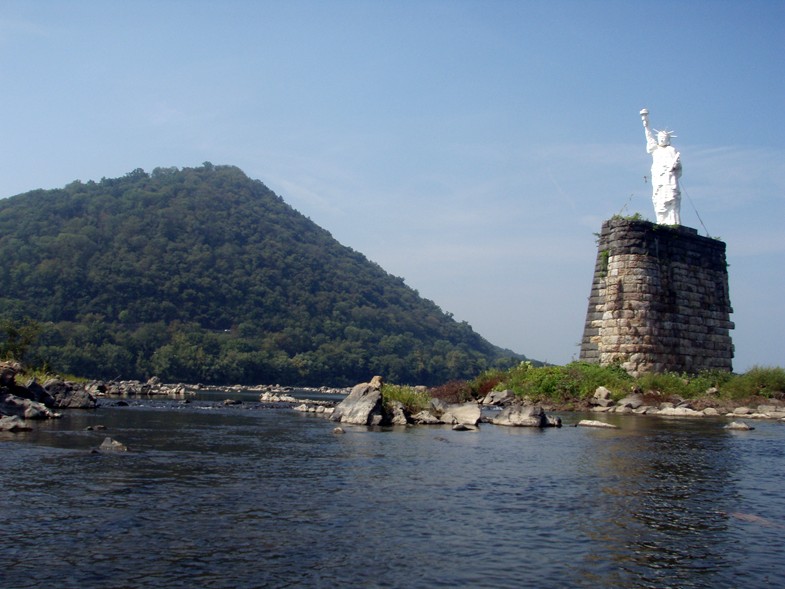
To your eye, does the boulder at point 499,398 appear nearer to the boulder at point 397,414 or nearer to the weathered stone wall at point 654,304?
the weathered stone wall at point 654,304

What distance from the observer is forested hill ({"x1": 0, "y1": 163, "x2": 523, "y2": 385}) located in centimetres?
9400

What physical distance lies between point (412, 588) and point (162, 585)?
2459mm

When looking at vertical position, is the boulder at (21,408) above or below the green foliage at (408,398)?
below

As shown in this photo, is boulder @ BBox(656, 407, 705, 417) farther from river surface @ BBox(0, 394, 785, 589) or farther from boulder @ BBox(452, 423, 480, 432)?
river surface @ BBox(0, 394, 785, 589)

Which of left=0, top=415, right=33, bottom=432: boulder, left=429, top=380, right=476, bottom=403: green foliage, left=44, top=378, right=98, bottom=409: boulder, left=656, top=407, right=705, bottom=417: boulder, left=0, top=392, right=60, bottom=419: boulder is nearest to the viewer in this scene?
left=0, top=415, right=33, bottom=432: boulder

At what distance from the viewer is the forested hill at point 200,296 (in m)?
94.0

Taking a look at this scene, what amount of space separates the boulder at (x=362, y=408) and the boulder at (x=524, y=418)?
165 inches

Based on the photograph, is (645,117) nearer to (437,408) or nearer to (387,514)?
(437,408)

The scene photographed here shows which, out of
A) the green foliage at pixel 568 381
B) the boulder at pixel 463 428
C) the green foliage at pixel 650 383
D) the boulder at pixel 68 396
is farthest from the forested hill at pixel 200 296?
the boulder at pixel 463 428

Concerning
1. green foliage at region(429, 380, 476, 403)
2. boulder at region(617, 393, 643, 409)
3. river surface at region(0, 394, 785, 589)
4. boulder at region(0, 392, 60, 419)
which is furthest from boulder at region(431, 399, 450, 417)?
green foliage at region(429, 380, 476, 403)

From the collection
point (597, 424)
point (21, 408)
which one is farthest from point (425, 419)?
point (21, 408)

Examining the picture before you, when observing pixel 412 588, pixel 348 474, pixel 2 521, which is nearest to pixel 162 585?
pixel 412 588

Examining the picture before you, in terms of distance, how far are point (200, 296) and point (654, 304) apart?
87.2m

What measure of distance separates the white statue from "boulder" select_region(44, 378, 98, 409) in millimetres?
29035
